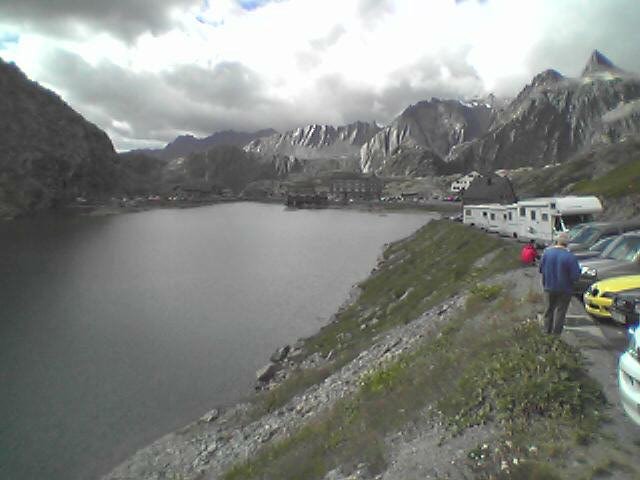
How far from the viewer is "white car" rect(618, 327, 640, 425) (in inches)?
320

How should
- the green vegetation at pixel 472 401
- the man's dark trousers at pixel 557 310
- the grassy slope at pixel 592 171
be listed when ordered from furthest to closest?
the grassy slope at pixel 592 171 → the man's dark trousers at pixel 557 310 → the green vegetation at pixel 472 401

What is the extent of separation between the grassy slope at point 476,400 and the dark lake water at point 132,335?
8.85m

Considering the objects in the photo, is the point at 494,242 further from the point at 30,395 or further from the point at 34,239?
the point at 34,239

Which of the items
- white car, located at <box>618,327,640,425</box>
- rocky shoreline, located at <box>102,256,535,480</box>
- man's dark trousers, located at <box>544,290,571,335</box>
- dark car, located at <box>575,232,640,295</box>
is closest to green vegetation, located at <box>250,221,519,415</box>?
rocky shoreline, located at <box>102,256,535,480</box>

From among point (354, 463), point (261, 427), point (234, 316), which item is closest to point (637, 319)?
point (354, 463)

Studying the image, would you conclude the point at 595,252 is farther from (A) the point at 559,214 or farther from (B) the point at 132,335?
(B) the point at 132,335

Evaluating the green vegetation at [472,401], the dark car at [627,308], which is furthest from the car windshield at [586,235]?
the dark car at [627,308]

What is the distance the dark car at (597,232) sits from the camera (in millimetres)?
27609

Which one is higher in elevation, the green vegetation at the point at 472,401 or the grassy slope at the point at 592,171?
the grassy slope at the point at 592,171

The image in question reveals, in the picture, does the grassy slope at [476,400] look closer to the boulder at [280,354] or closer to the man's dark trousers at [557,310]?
the man's dark trousers at [557,310]

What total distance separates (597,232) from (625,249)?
779 centimetres

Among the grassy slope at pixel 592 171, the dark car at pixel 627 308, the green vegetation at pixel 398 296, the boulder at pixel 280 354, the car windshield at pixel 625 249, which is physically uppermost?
the grassy slope at pixel 592 171

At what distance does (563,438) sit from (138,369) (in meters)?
31.6

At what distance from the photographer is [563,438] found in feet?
29.9
